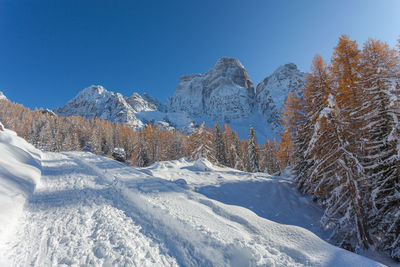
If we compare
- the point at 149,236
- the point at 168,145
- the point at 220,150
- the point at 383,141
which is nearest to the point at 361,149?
the point at 383,141

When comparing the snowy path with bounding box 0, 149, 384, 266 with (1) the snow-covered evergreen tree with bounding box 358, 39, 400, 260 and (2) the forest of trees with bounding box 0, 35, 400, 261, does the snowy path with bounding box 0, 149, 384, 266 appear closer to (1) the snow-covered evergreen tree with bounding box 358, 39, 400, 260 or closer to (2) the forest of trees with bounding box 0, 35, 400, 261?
(2) the forest of trees with bounding box 0, 35, 400, 261

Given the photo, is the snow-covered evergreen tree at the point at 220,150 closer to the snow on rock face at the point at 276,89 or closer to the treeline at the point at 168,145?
the treeline at the point at 168,145

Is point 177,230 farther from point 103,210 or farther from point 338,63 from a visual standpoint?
point 338,63

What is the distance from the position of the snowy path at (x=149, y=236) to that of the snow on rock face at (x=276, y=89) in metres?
173

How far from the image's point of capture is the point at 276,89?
182m

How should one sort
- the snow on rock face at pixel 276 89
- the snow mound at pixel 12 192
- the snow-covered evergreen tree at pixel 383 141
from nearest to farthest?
the snow mound at pixel 12 192 → the snow-covered evergreen tree at pixel 383 141 → the snow on rock face at pixel 276 89

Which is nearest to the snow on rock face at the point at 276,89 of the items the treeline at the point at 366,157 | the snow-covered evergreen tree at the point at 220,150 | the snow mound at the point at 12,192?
the snow-covered evergreen tree at the point at 220,150

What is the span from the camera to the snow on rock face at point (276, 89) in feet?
560

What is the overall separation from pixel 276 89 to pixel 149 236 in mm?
204402

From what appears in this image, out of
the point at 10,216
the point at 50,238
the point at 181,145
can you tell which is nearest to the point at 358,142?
the point at 50,238

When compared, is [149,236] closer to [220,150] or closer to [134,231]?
Result: [134,231]

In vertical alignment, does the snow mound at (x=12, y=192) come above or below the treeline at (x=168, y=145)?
below

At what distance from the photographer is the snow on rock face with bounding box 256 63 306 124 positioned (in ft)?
560

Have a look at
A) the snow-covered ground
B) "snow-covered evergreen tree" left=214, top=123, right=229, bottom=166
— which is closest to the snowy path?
the snow-covered ground
